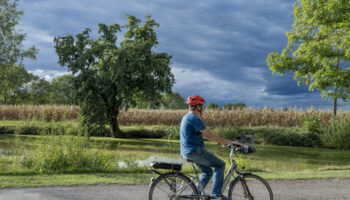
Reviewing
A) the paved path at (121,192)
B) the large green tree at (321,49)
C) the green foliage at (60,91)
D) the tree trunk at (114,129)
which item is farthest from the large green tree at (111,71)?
the green foliage at (60,91)

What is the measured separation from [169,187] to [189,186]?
12.4 inches

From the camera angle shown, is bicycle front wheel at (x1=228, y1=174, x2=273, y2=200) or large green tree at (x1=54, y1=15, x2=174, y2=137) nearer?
bicycle front wheel at (x1=228, y1=174, x2=273, y2=200)

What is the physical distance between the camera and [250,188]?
5.66 m

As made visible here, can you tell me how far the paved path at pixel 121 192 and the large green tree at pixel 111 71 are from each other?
17.0 m

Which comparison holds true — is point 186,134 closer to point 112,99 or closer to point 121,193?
point 121,193

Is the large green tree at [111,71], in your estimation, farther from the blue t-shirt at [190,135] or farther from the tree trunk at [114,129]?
the blue t-shirt at [190,135]

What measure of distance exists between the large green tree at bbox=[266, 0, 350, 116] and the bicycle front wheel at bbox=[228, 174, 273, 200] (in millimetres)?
16060

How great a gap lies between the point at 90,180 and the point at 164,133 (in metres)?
19.9

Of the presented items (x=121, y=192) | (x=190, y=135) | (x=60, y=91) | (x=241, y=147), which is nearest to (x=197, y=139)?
(x=190, y=135)

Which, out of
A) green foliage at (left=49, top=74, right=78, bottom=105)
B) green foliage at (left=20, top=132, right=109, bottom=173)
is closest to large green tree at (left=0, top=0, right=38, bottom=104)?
green foliage at (left=20, top=132, right=109, bottom=173)

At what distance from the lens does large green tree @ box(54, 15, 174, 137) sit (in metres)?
25.1

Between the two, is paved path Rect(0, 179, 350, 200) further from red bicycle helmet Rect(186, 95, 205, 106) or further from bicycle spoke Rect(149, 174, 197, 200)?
red bicycle helmet Rect(186, 95, 205, 106)

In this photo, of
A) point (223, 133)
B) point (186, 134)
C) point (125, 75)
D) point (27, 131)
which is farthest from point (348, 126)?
point (27, 131)

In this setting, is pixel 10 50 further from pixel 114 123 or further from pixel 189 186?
pixel 189 186
